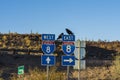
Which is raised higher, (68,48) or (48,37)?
(48,37)

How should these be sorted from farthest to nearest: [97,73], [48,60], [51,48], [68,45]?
[97,73] < [68,45] < [51,48] < [48,60]

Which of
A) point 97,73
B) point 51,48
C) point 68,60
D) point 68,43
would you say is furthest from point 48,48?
point 97,73

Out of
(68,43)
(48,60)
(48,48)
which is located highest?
(68,43)

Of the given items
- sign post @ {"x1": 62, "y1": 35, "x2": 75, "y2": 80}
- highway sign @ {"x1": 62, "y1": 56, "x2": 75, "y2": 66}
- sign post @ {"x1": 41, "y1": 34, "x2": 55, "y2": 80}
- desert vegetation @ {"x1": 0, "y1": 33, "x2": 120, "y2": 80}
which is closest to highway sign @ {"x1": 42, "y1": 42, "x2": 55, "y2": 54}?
sign post @ {"x1": 41, "y1": 34, "x2": 55, "y2": 80}

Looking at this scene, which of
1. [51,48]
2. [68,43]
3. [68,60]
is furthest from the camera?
[68,43]

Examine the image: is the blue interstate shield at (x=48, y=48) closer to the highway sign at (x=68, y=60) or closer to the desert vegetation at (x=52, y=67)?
the highway sign at (x=68, y=60)

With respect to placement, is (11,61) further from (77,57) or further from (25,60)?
(77,57)

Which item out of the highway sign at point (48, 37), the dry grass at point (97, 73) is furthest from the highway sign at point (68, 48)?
the dry grass at point (97, 73)

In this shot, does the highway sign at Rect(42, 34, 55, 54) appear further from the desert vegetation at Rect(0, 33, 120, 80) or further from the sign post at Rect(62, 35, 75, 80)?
the desert vegetation at Rect(0, 33, 120, 80)

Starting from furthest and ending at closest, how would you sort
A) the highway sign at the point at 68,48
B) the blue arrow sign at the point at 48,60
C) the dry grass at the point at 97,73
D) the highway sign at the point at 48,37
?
the dry grass at the point at 97,73
the highway sign at the point at 68,48
the highway sign at the point at 48,37
the blue arrow sign at the point at 48,60

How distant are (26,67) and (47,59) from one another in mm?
15599

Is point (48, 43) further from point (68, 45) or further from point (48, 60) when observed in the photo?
point (68, 45)

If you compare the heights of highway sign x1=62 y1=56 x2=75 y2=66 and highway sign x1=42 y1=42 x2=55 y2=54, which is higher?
highway sign x1=42 y1=42 x2=55 y2=54

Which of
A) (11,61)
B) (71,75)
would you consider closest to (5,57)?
(11,61)
